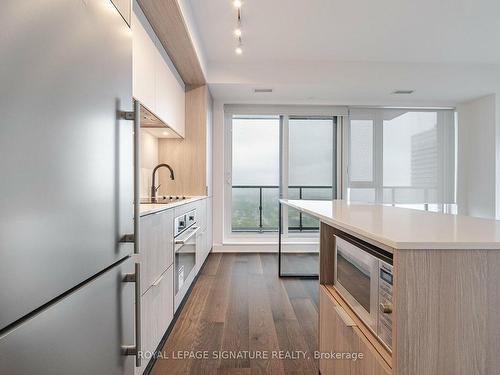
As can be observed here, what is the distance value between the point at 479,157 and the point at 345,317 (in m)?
4.65

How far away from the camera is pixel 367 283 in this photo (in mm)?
1004

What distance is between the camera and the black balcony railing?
16.3ft

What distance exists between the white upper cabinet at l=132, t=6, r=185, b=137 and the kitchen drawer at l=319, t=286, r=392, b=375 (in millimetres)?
1717

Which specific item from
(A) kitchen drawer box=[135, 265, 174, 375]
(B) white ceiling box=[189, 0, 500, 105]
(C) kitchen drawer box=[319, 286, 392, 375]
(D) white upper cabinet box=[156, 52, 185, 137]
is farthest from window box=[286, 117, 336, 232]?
(C) kitchen drawer box=[319, 286, 392, 375]

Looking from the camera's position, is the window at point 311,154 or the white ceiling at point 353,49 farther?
the window at point 311,154

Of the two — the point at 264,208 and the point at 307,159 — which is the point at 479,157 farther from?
the point at 264,208

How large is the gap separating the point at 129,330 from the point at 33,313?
0.60 m

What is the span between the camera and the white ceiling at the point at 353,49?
2.71 m

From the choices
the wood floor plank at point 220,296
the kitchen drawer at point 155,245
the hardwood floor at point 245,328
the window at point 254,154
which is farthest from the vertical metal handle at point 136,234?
the window at point 254,154

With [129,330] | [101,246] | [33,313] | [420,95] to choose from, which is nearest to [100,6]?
[101,246]

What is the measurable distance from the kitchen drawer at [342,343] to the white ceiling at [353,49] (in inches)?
100.0

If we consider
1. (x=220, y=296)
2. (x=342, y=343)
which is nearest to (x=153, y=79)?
(x=220, y=296)

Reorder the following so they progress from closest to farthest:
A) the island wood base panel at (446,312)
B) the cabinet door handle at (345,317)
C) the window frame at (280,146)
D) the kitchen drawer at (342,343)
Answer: the island wood base panel at (446,312), the kitchen drawer at (342,343), the cabinet door handle at (345,317), the window frame at (280,146)

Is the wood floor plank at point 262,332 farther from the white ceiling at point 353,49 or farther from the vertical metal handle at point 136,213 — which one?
the white ceiling at point 353,49
